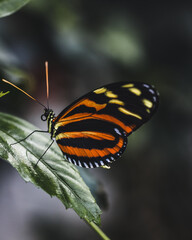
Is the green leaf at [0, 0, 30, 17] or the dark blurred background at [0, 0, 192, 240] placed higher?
the green leaf at [0, 0, 30, 17]

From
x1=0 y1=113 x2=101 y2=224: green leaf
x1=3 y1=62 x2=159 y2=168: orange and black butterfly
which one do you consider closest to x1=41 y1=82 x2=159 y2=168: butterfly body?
x1=3 y1=62 x2=159 y2=168: orange and black butterfly

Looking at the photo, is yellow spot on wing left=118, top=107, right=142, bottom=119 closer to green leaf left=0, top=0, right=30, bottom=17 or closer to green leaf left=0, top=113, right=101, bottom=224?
green leaf left=0, top=113, right=101, bottom=224

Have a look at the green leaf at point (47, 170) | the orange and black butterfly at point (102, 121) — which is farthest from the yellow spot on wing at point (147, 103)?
the green leaf at point (47, 170)

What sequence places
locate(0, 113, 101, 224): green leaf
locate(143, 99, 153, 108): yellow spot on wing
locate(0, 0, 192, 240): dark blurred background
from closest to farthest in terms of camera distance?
locate(0, 113, 101, 224): green leaf → locate(143, 99, 153, 108): yellow spot on wing → locate(0, 0, 192, 240): dark blurred background

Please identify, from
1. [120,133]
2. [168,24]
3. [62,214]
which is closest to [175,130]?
[168,24]

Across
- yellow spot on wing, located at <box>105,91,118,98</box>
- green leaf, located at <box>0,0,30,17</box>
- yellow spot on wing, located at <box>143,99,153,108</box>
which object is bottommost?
yellow spot on wing, located at <box>143,99,153,108</box>

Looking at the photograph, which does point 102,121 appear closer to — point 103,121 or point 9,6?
point 103,121

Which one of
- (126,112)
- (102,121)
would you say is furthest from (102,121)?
(126,112)

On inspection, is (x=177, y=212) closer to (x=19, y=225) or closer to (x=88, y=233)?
(x=88, y=233)
